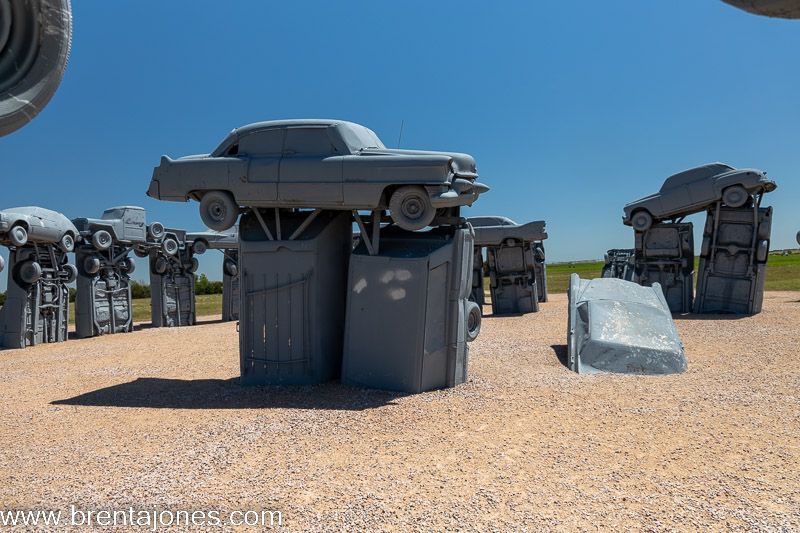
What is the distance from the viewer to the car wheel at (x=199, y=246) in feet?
71.1

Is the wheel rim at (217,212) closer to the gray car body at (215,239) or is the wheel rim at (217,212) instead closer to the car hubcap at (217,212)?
the car hubcap at (217,212)

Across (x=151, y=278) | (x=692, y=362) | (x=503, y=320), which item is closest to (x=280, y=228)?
(x=692, y=362)

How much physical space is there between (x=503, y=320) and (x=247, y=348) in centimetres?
1126

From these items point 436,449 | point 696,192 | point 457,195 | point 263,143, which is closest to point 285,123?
point 263,143

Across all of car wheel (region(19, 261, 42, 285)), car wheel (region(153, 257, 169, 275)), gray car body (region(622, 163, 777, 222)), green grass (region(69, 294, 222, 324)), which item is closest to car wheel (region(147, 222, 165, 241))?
car wheel (region(153, 257, 169, 275))

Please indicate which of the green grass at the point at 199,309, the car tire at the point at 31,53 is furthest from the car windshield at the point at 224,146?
the green grass at the point at 199,309

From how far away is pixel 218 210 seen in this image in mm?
8555

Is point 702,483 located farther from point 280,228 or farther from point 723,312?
point 723,312

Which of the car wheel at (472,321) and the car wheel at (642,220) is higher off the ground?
the car wheel at (642,220)

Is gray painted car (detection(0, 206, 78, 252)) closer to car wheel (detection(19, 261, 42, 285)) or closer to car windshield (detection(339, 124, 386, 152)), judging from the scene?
car wheel (detection(19, 261, 42, 285))

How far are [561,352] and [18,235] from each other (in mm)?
13032

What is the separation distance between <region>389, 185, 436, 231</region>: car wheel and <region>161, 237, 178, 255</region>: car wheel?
14676 millimetres

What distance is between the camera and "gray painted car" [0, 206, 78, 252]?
1375cm

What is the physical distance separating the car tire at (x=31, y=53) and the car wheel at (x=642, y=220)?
1800cm
